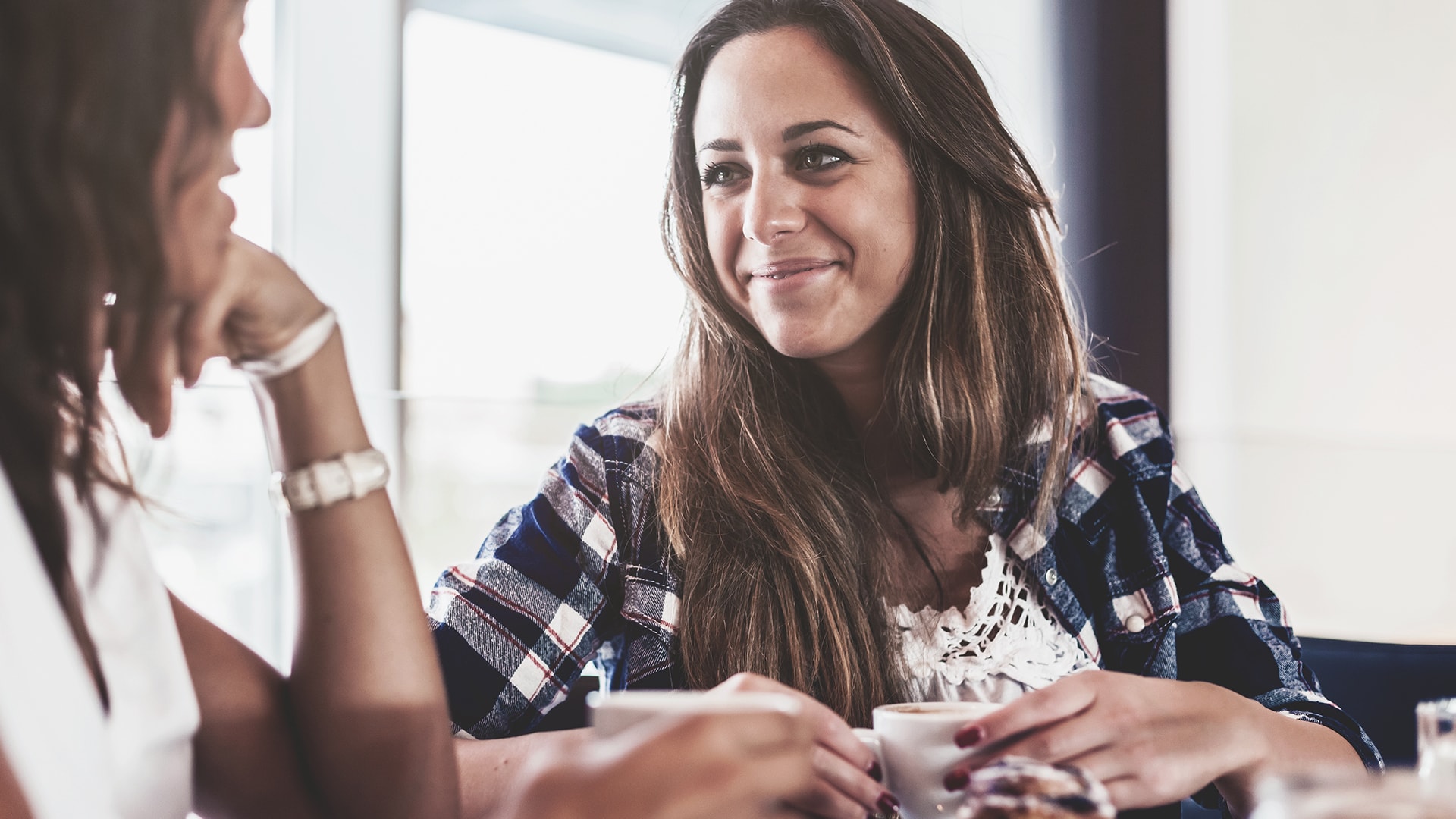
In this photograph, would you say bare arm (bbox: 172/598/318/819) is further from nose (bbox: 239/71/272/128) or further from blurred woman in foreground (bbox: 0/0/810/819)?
nose (bbox: 239/71/272/128)

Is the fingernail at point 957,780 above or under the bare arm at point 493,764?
above

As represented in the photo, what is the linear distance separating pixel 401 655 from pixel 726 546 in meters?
0.55

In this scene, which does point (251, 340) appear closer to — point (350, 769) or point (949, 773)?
point (350, 769)

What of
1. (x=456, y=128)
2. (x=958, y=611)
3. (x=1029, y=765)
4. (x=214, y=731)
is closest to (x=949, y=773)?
(x=1029, y=765)

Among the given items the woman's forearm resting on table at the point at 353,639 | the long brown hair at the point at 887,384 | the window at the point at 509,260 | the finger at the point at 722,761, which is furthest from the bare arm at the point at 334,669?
the window at the point at 509,260

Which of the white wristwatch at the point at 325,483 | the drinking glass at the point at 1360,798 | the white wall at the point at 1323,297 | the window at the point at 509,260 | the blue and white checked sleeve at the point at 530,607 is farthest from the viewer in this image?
the window at the point at 509,260

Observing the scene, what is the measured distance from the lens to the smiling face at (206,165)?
2.21 ft

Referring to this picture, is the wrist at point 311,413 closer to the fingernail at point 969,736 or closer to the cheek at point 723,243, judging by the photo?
the fingernail at point 969,736

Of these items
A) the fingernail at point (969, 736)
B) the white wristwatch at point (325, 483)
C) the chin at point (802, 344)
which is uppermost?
the chin at point (802, 344)

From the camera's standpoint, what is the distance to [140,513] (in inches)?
32.3

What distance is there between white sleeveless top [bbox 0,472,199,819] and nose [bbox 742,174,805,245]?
2.63ft

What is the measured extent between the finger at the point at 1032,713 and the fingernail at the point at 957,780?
0.02 metres

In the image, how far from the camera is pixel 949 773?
70cm

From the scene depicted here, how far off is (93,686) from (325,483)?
22 centimetres
